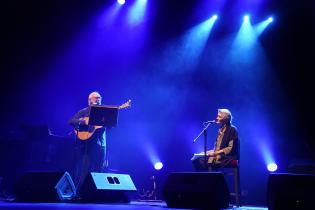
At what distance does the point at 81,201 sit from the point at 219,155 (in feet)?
7.47

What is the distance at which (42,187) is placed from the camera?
18.5ft

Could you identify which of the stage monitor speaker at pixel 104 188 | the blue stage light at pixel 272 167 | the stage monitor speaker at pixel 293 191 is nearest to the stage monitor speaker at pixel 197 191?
the stage monitor speaker at pixel 293 191

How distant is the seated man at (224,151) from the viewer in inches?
252

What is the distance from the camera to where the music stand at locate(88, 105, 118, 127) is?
21.2 feet

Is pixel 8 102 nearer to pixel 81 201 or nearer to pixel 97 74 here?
pixel 97 74

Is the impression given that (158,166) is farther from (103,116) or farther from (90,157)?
(103,116)

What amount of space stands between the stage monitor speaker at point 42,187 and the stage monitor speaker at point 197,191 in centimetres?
157

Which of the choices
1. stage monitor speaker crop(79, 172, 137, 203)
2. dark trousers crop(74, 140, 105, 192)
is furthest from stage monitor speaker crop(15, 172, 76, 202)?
dark trousers crop(74, 140, 105, 192)

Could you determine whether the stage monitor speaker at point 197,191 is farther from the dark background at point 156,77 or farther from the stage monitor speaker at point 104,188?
the dark background at point 156,77

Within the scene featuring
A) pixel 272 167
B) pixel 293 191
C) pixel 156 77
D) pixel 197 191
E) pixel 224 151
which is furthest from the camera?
pixel 156 77

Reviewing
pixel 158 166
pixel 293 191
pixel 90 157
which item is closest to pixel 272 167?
pixel 158 166

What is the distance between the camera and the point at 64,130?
31.8 ft

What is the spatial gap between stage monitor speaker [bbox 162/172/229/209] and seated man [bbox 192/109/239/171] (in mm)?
1422

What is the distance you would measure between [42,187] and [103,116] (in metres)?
1.49
